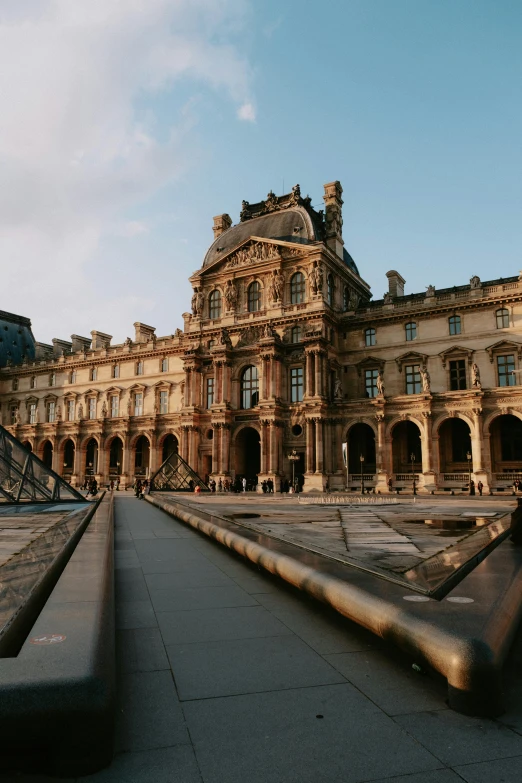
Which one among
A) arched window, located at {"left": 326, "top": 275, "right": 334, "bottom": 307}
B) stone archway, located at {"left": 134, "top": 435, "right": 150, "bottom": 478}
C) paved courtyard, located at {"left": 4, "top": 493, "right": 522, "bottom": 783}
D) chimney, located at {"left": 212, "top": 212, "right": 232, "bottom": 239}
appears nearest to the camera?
paved courtyard, located at {"left": 4, "top": 493, "right": 522, "bottom": 783}

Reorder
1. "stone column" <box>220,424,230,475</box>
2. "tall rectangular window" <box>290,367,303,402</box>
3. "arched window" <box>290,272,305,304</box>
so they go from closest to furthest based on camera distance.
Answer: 1. "tall rectangular window" <box>290,367,303,402</box>
2. "stone column" <box>220,424,230,475</box>
3. "arched window" <box>290,272,305,304</box>

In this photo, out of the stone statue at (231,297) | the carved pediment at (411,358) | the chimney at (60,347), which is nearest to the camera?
the carved pediment at (411,358)

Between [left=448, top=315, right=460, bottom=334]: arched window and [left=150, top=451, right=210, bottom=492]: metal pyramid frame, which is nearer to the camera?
[left=150, top=451, right=210, bottom=492]: metal pyramid frame

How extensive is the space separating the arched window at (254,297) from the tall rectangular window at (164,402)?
14847 millimetres

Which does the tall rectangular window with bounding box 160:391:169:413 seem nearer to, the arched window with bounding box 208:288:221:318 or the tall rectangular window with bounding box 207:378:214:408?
the tall rectangular window with bounding box 207:378:214:408

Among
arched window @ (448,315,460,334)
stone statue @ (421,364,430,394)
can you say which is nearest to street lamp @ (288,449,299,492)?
stone statue @ (421,364,430,394)

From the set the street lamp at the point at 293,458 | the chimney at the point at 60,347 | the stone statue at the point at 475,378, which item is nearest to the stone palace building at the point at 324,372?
the stone statue at the point at 475,378

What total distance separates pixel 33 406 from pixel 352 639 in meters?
71.5

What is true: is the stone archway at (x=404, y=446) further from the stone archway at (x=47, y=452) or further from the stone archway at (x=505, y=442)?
the stone archway at (x=47, y=452)

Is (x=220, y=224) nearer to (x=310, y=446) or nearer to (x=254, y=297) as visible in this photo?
(x=254, y=297)

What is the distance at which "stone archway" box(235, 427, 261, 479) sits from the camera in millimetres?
48597

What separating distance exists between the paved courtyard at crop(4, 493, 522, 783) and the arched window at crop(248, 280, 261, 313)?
147ft

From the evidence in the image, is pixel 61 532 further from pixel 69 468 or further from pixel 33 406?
pixel 33 406

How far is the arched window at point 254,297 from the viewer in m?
49.3
